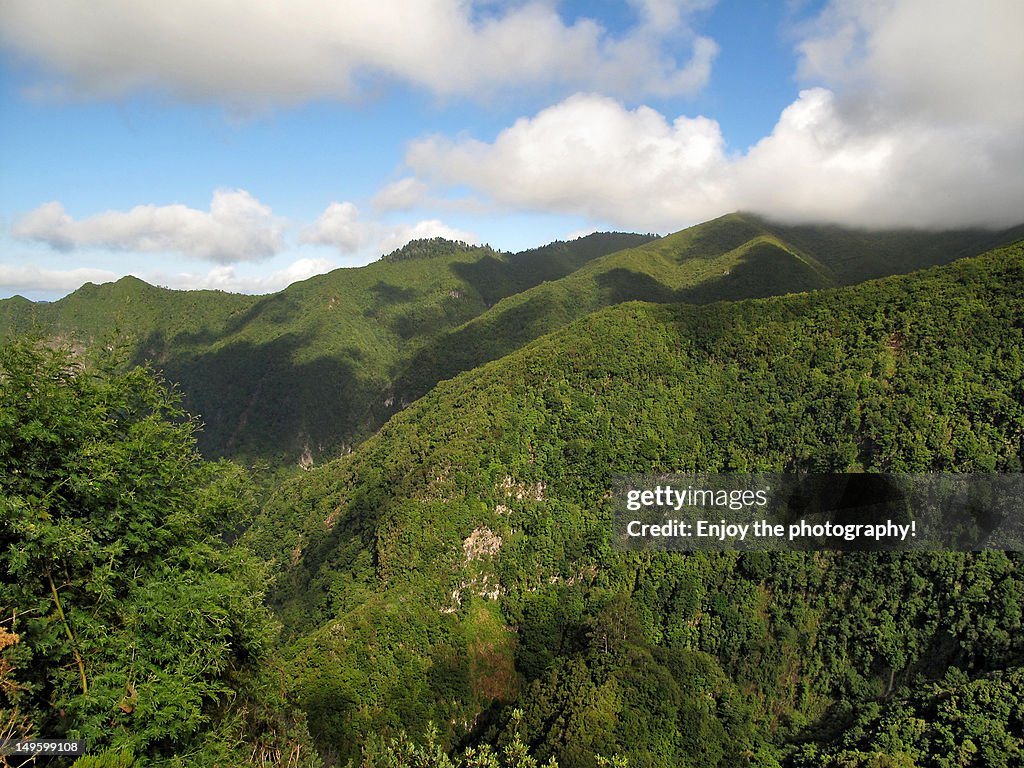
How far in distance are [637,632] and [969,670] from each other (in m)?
28.0

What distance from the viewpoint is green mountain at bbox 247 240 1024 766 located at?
42531 millimetres

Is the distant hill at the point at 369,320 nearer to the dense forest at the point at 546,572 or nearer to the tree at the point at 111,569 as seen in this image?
the dense forest at the point at 546,572

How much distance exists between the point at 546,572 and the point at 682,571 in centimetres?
1494

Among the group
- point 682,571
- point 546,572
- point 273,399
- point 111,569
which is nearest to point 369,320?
point 273,399

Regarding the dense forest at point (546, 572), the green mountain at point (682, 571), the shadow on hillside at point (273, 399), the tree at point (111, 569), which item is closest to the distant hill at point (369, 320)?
the shadow on hillside at point (273, 399)

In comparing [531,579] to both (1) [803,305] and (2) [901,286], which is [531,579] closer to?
(1) [803,305]

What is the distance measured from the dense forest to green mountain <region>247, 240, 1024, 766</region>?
288 millimetres

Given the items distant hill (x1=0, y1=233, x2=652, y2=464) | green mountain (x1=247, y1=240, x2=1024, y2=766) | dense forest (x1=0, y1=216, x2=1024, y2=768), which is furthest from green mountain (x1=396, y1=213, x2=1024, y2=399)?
green mountain (x1=247, y1=240, x2=1024, y2=766)

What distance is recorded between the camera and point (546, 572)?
202ft

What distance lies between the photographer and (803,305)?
70.0 metres

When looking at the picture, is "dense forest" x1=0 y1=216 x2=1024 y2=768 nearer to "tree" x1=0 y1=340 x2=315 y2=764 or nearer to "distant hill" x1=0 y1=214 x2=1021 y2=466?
"tree" x1=0 y1=340 x2=315 y2=764

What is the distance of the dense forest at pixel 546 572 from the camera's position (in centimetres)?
1022

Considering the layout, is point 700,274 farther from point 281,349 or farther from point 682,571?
point 281,349

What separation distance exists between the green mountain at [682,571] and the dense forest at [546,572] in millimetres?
288
